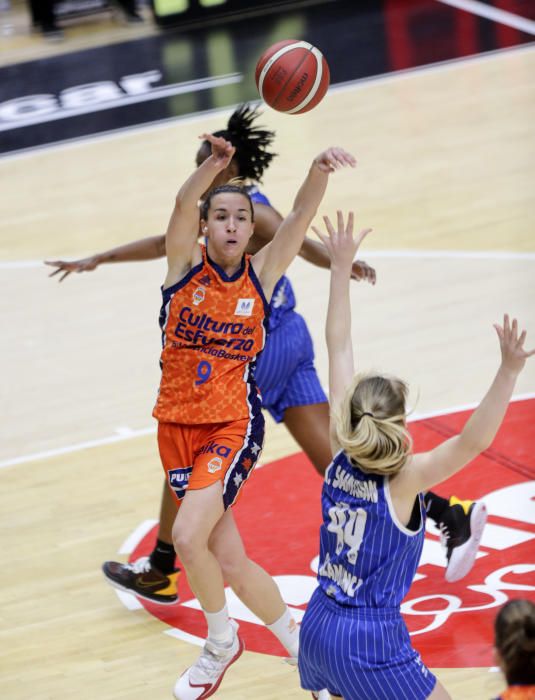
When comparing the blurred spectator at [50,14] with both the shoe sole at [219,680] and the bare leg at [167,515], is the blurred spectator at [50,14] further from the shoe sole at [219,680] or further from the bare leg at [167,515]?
the shoe sole at [219,680]

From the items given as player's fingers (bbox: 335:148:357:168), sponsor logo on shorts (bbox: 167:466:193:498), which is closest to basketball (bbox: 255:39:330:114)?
player's fingers (bbox: 335:148:357:168)

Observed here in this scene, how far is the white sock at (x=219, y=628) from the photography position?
5496 mm

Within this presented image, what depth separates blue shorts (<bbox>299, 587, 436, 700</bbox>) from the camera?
14.4 feet

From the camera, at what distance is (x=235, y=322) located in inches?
216

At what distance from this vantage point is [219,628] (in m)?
5.50

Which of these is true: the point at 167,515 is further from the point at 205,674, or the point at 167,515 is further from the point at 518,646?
the point at 518,646

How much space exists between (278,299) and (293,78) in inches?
46.8

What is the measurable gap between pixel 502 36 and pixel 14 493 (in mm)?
9261

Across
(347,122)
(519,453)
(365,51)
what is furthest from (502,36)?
(519,453)

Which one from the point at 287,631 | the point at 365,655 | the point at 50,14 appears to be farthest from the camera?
the point at 50,14

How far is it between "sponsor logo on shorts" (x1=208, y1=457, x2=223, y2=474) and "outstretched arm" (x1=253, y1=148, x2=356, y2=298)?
2.32 ft

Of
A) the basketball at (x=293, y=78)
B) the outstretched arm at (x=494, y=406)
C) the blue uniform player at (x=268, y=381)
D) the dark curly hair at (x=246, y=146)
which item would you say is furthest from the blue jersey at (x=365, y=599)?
the dark curly hair at (x=246, y=146)

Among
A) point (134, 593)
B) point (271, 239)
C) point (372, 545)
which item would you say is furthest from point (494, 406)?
point (134, 593)

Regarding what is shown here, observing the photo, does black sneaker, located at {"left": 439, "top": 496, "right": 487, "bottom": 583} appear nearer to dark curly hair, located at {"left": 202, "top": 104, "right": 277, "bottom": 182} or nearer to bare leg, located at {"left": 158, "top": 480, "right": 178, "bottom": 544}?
bare leg, located at {"left": 158, "top": 480, "right": 178, "bottom": 544}
